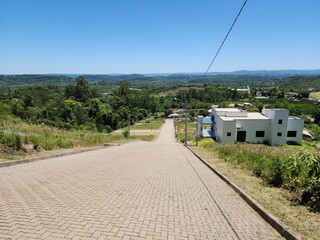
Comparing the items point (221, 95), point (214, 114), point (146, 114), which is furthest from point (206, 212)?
point (221, 95)

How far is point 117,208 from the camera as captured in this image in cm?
609

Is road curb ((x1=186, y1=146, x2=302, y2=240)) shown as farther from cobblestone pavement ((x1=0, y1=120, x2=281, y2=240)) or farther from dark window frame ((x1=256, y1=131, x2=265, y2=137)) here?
dark window frame ((x1=256, y1=131, x2=265, y2=137))

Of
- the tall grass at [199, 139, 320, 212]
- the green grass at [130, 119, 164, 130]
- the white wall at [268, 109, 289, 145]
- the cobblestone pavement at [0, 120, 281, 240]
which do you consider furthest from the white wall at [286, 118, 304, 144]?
the cobblestone pavement at [0, 120, 281, 240]

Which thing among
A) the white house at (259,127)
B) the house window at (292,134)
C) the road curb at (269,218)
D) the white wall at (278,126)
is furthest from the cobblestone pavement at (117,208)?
the house window at (292,134)

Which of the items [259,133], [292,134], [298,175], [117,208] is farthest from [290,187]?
[292,134]

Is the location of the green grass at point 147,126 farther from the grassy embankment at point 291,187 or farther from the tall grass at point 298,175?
the tall grass at point 298,175

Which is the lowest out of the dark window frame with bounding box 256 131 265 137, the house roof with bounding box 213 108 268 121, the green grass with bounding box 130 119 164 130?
the green grass with bounding box 130 119 164 130

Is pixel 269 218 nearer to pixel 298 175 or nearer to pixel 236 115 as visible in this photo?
pixel 298 175

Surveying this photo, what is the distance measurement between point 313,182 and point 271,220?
167 centimetres

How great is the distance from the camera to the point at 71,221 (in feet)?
16.8

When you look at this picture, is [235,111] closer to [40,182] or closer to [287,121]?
[287,121]

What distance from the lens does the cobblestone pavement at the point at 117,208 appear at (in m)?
4.89

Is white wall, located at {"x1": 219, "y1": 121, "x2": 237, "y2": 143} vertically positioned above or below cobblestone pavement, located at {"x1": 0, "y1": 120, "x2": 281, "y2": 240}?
below

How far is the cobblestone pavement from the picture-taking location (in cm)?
489
